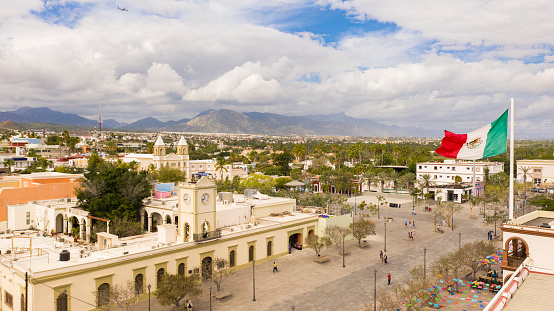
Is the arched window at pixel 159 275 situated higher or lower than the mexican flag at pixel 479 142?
lower

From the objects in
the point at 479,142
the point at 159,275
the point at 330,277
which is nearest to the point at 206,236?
the point at 159,275

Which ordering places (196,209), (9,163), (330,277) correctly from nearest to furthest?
(196,209) < (330,277) < (9,163)

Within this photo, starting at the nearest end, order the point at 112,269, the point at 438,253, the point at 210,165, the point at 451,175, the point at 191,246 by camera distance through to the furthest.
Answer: the point at 112,269 < the point at 191,246 < the point at 438,253 < the point at 451,175 < the point at 210,165

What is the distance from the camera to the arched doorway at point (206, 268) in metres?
28.4

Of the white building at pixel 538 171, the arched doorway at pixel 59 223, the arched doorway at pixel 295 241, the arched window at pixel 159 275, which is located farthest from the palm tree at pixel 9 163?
the white building at pixel 538 171

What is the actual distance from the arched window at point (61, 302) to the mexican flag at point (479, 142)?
22442 millimetres

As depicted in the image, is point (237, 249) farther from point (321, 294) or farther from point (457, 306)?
point (457, 306)

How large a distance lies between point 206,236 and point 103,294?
8135mm

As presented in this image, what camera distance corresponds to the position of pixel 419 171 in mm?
84562

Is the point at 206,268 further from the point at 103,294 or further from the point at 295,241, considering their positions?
the point at 295,241

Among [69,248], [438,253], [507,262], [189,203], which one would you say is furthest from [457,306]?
[69,248]

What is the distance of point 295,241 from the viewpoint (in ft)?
125

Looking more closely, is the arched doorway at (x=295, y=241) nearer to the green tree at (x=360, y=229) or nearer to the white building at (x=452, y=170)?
the green tree at (x=360, y=229)

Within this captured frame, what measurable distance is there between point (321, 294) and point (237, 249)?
8427 mm
